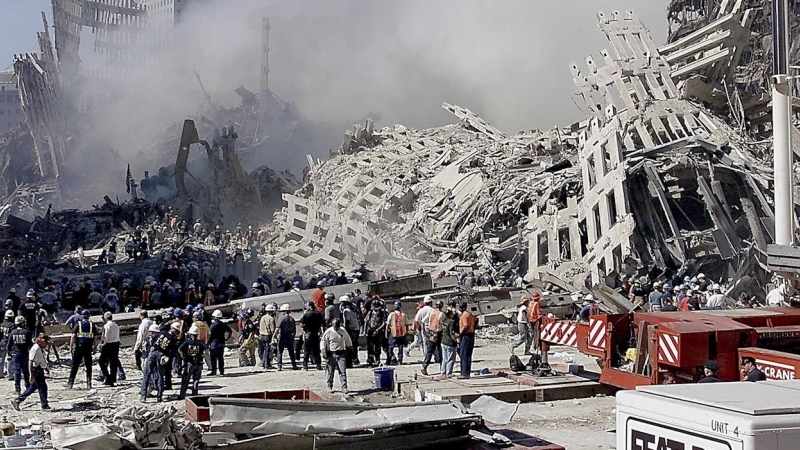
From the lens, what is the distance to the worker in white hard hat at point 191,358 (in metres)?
11.3

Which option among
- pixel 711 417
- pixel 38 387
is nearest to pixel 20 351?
pixel 38 387

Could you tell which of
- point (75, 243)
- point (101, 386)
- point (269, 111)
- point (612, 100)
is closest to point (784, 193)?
point (101, 386)

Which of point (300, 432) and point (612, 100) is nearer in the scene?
point (300, 432)

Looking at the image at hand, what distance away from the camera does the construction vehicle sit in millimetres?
8734

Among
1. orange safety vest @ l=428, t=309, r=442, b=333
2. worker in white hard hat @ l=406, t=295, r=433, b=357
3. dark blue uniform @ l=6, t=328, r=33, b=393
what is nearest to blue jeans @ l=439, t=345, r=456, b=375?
orange safety vest @ l=428, t=309, r=442, b=333

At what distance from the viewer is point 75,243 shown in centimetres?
2939

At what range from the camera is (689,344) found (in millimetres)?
8742

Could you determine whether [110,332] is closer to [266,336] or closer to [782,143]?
[266,336]

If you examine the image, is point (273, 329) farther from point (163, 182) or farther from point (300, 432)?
point (163, 182)

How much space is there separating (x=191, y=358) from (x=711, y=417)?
8.02m

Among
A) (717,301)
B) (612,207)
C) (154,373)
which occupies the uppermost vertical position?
(612,207)

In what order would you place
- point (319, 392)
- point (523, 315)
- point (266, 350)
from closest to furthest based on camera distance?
point (319, 392) → point (523, 315) → point (266, 350)

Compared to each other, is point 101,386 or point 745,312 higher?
point 745,312

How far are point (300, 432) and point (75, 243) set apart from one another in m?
24.8
